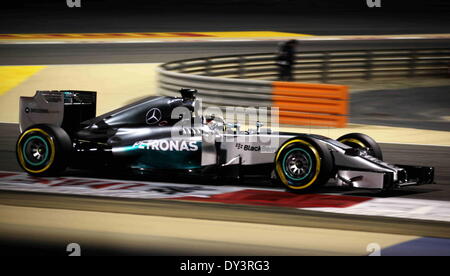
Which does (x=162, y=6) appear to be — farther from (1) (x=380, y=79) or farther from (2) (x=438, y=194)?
(2) (x=438, y=194)

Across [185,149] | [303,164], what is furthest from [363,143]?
[185,149]

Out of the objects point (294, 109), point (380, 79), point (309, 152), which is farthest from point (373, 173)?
point (380, 79)

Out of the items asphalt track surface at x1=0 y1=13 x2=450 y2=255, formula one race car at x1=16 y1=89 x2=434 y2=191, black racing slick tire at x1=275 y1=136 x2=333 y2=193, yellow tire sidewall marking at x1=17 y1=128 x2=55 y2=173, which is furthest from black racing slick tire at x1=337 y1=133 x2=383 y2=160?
yellow tire sidewall marking at x1=17 y1=128 x2=55 y2=173

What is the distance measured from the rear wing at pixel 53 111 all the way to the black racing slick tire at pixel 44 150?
511 millimetres

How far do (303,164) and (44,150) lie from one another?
3.58 m

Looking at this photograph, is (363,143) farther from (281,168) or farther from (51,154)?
(51,154)

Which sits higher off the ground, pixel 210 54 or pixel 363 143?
pixel 210 54

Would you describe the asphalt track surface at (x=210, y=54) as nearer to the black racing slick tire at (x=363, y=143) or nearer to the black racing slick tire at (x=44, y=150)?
the black racing slick tire at (x=363, y=143)

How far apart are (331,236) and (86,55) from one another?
21.5 meters

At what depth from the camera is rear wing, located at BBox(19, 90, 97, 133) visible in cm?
1143

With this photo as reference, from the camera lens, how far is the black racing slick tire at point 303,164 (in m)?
9.69

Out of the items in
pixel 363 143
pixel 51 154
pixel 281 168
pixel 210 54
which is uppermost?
pixel 210 54

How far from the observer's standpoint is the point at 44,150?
10898 mm
